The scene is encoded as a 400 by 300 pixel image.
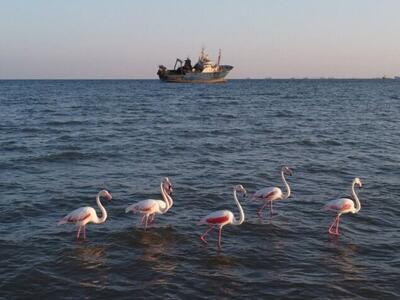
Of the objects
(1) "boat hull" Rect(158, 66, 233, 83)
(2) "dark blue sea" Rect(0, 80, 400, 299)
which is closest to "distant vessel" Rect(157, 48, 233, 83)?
(1) "boat hull" Rect(158, 66, 233, 83)

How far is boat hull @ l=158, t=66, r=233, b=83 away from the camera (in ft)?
407

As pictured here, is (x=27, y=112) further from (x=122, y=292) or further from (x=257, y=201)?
(x=122, y=292)

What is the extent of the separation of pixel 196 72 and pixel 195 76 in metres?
1.21

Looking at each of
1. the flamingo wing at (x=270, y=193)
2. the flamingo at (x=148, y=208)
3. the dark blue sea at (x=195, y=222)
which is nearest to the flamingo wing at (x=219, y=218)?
the dark blue sea at (x=195, y=222)

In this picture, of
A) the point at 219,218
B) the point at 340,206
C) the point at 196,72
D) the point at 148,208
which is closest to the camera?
the point at 219,218

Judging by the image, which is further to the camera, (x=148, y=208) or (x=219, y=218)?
(x=148, y=208)

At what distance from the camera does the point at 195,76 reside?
12425 cm

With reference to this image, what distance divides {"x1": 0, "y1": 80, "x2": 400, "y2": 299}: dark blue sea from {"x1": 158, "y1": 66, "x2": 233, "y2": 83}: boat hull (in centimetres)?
9565

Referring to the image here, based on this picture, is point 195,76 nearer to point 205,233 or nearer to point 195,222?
point 195,222

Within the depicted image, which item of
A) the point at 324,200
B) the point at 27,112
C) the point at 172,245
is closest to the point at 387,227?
the point at 324,200

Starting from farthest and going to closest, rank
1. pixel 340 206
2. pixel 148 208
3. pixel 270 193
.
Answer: pixel 270 193, pixel 340 206, pixel 148 208

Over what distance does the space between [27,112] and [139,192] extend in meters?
32.7

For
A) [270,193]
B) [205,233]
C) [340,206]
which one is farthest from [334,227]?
[205,233]

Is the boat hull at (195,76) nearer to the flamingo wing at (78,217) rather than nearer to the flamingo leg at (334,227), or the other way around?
the flamingo leg at (334,227)
